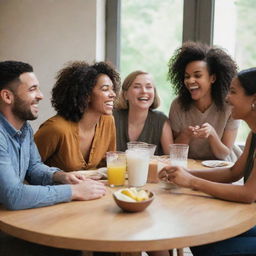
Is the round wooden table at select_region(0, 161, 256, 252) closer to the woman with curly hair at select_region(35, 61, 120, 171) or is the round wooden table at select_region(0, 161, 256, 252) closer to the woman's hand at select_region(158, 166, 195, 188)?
the woman's hand at select_region(158, 166, 195, 188)

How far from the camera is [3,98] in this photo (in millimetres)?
1614

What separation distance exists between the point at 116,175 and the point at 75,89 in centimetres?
68

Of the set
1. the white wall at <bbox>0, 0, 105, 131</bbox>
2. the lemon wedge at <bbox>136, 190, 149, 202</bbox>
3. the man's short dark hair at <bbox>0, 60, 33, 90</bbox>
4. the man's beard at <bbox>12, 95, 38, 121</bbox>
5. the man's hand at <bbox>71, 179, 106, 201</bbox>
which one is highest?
the white wall at <bbox>0, 0, 105, 131</bbox>

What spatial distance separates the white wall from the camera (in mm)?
3416

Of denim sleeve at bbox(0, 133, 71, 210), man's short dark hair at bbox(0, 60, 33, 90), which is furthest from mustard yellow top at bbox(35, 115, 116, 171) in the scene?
denim sleeve at bbox(0, 133, 71, 210)

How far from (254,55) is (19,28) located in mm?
2067

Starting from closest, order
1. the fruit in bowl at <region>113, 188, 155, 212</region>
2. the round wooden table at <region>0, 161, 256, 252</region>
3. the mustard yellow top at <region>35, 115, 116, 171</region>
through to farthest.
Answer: the round wooden table at <region>0, 161, 256, 252</region> → the fruit in bowl at <region>113, 188, 155, 212</region> → the mustard yellow top at <region>35, 115, 116, 171</region>

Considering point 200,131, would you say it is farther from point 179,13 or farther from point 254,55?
point 179,13

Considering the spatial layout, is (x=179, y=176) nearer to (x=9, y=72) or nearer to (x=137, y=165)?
(x=137, y=165)

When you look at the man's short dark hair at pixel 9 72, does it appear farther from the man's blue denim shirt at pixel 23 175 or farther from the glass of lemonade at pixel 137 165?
the glass of lemonade at pixel 137 165

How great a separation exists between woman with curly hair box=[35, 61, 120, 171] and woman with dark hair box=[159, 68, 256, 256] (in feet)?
1.99

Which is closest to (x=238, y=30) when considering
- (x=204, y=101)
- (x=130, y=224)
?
(x=204, y=101)

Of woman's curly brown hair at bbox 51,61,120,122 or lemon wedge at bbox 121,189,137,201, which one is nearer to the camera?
lemon wedge at bbox 121,189,137,201

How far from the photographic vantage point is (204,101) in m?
2.64
